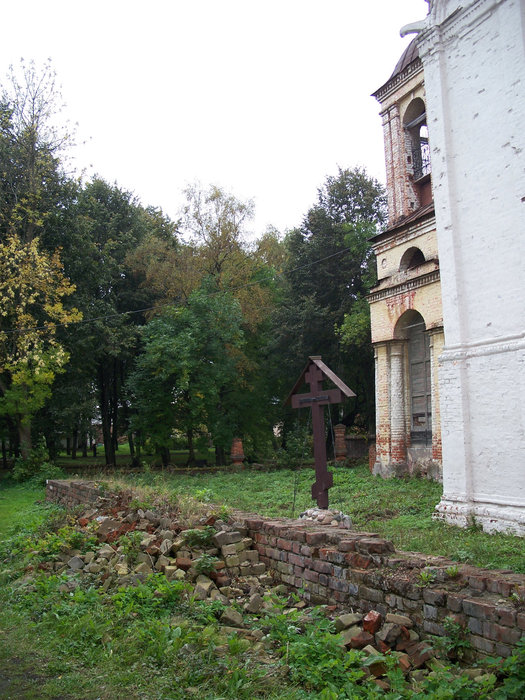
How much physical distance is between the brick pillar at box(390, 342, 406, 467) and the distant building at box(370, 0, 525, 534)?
6675 millimetres

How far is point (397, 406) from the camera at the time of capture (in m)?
17.2

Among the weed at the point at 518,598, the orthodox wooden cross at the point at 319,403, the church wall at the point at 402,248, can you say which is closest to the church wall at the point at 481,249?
the orthodox wooden cross at the point at 319,403

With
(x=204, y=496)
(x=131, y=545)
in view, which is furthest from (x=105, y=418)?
(x=131, y=545)

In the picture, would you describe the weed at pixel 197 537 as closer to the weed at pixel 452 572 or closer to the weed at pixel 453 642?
the weed at pixel 452 572

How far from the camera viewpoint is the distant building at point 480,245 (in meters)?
9.22

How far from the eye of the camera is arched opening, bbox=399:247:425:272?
17.2 metres

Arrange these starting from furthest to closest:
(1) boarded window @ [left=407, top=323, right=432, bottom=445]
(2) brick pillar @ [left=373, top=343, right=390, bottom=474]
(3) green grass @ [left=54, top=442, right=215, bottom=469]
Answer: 1. (3) green grass @ [left=54, top=442, right=215, bottom=469]
2. (2) brick pillar @ [left=373, top=343, right=390, bottom=474]
3. (1) boarded window @ [left=407, top=323, right=432, bottom=445]

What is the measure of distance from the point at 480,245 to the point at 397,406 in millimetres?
8027

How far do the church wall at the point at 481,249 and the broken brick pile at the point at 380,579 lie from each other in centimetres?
379

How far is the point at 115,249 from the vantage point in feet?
96.9

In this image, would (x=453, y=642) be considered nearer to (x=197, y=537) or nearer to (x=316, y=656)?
(x=316, y=656)

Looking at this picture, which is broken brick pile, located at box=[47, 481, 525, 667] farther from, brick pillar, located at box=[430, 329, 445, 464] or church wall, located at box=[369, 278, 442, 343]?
church wall, located at box=[369, 278, 442, 343]

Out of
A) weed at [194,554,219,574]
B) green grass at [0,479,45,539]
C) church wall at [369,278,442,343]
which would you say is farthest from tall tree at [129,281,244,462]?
weed at [194,554,219,574]

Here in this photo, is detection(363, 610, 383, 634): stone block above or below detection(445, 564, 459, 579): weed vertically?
below
